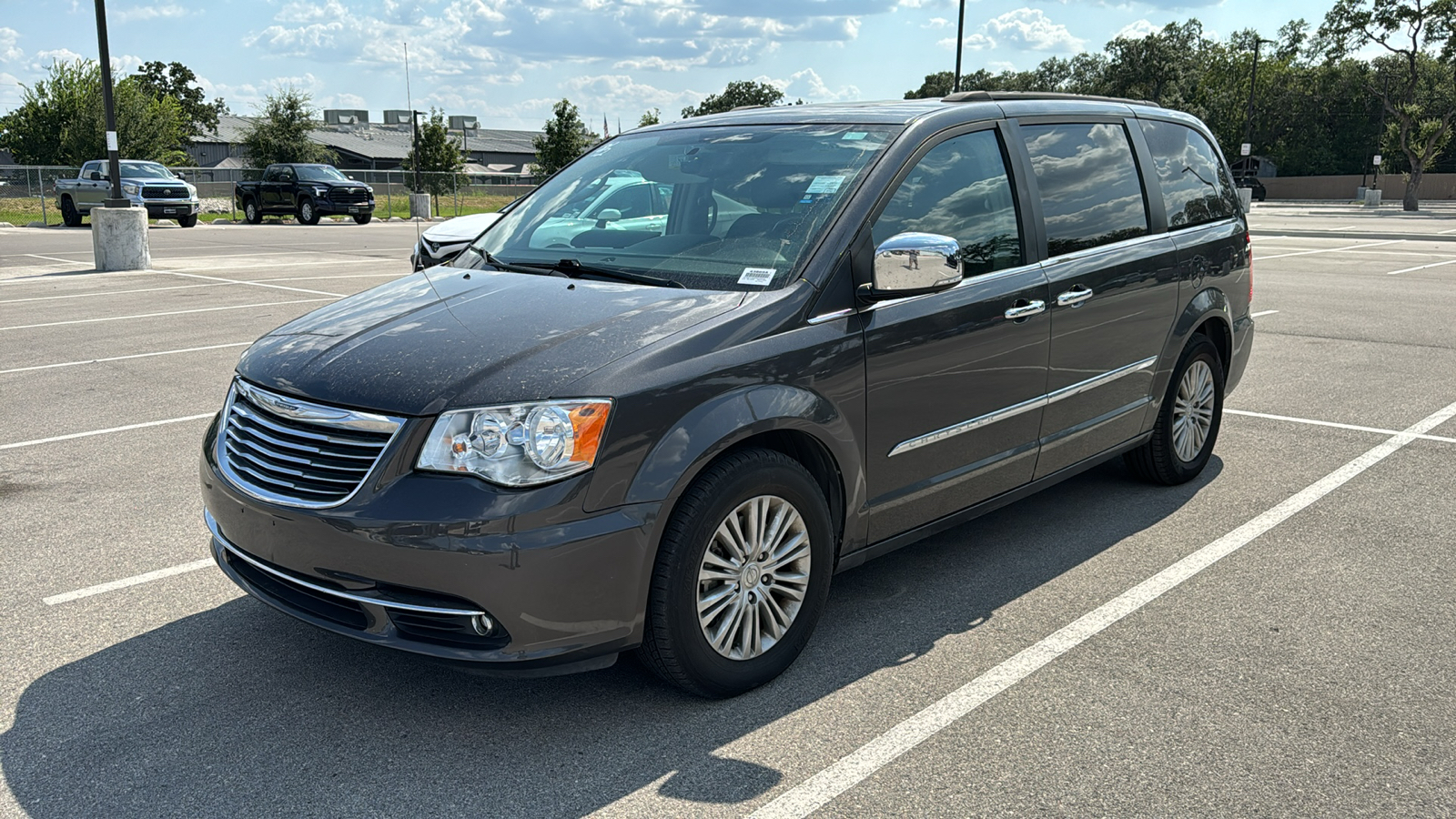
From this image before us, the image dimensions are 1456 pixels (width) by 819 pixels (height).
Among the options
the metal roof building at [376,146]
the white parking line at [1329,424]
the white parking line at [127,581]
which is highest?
the metal roof building at [376,146]

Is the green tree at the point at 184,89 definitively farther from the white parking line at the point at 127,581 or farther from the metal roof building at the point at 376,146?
the white parking line at the point at 127,581

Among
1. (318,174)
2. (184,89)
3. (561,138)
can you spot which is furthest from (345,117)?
(318,174)

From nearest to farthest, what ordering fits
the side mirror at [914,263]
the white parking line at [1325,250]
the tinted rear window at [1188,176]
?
the side mirror at [914,263] < the tinted rear window at [1188,176] < the white parking line at [1325,250]

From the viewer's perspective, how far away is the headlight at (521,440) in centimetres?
308

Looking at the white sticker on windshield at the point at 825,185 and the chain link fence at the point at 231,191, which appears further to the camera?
the chain link fence at the point at 231,191

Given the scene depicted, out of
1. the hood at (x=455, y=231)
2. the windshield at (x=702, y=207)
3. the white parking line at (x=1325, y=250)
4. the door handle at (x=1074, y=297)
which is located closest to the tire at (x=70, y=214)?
the hood at (x=455, y=231)

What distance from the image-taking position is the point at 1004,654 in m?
3.92

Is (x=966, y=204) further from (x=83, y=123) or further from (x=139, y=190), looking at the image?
(x=83, y=123)

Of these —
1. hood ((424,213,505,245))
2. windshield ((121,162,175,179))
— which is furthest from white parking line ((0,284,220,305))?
windshield ((121,162,175,179))

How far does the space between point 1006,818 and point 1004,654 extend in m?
1.05

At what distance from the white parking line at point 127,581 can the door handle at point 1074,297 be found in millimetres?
3632

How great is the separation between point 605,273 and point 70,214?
34631 mm

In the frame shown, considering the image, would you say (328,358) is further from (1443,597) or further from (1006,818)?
(1443,597)

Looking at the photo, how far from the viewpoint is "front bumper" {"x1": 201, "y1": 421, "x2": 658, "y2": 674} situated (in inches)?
119
